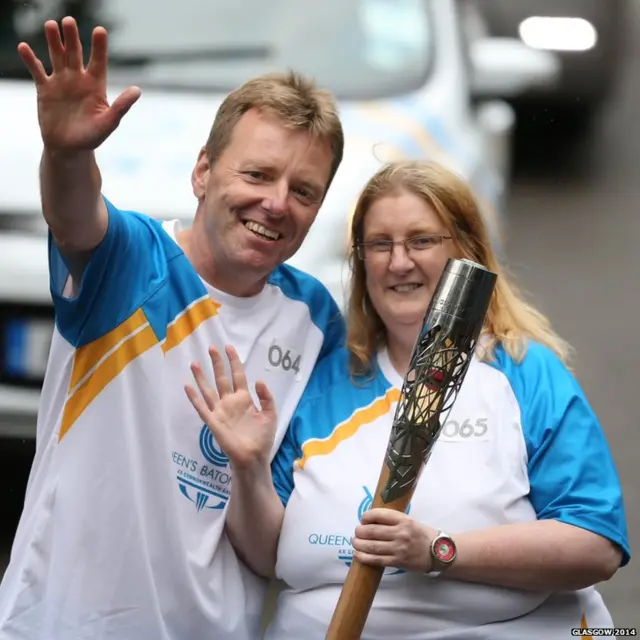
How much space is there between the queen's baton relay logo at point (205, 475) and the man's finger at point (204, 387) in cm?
10

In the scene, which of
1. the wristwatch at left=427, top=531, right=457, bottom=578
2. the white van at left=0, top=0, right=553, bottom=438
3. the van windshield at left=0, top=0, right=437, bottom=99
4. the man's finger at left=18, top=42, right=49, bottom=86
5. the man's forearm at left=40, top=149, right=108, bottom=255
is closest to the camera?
the man's finger at left=18, top=42, right=49, bottom=86

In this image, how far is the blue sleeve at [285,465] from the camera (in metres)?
2.40

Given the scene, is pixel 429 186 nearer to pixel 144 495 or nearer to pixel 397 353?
pixel 397 353


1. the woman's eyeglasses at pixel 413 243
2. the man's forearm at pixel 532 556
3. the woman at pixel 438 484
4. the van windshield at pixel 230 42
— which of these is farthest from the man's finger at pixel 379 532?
the van windshield at pixel 230 42

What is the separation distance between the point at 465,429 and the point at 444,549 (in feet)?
0.87

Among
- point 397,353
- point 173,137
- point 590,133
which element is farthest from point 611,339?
point 397,353

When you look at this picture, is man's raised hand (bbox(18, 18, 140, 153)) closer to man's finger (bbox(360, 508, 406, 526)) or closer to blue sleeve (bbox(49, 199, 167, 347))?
blue sleeve (bbox(49, 199, 167, 347))

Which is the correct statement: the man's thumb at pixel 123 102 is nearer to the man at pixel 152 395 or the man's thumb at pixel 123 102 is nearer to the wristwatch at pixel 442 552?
the man at pixel 152 395

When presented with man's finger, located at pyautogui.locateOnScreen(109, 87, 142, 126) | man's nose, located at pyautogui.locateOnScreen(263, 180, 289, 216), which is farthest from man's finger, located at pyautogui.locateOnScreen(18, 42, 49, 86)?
man's nose, located at pyautogui.locateOnScreen(263, 180, 289, 216)

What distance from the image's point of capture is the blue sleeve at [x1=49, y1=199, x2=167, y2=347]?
2150 millimetres

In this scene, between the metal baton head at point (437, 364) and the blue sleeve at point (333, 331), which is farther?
the blue sleeve at point (333, 331)

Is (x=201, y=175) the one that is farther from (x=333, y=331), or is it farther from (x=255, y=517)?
(x=255, y=517)

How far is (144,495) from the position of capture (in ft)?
7.35

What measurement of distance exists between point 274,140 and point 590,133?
5516 millimetres
